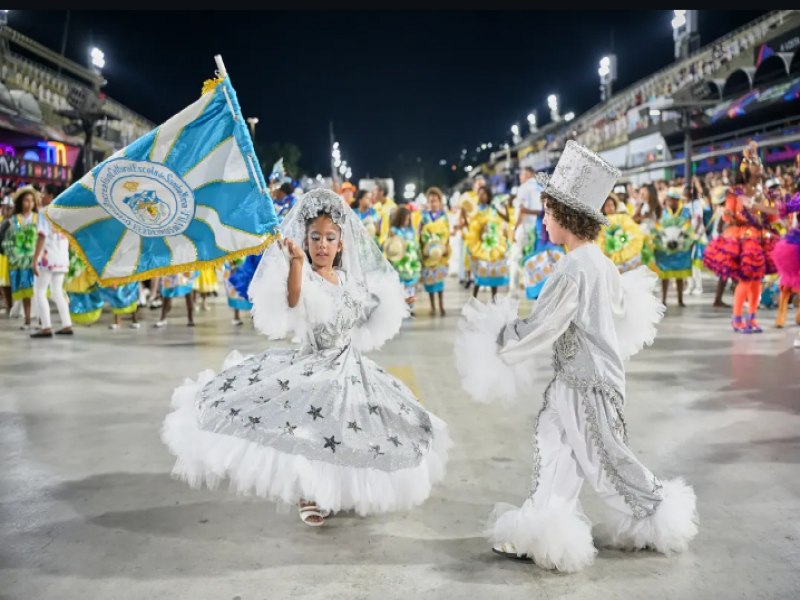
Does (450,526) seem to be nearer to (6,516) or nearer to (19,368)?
(6,516)

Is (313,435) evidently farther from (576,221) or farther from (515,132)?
(515,132)

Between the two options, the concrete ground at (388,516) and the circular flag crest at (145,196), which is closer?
the concrete ground at (388,516)

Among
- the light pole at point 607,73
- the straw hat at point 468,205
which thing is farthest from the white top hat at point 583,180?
the light pole at point 607,73

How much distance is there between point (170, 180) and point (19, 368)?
549 cm

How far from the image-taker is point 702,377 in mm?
7703

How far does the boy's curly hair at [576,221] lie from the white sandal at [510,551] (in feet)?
4.66

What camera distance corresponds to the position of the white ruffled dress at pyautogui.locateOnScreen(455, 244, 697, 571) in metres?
3.45

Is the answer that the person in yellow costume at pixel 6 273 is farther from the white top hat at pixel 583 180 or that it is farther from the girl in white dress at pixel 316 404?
the white top hat at pixel 583 180

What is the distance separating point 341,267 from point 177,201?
0.93 meters

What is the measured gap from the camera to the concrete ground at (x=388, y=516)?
337 cm

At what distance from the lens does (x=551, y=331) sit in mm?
3412

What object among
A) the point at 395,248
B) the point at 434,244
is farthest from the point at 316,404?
the point at 434,244

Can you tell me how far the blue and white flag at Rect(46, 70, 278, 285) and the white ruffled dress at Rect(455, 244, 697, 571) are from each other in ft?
4.16

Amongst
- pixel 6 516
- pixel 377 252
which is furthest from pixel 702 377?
pixel 6 516
